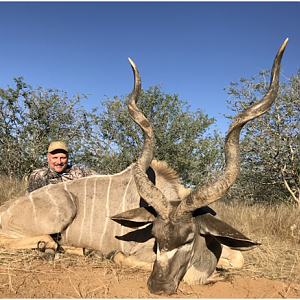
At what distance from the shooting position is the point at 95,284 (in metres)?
2.23

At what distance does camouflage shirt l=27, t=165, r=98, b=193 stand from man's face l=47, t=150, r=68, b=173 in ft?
0.21

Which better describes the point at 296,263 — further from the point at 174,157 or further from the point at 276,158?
the point at 174,157

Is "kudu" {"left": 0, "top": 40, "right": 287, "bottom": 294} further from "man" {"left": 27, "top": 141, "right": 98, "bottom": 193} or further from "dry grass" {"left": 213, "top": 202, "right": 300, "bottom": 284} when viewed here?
"man" {"left": 27, "top": 141, "right": 98, "bottom": 193}

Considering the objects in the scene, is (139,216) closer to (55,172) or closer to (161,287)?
(161,287)

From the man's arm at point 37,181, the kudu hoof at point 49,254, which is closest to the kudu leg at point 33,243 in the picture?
the kudu hoof at point 49,254

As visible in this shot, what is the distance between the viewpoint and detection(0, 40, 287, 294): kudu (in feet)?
7.48

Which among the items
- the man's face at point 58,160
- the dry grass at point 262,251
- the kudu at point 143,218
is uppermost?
the man's face at point 58,160

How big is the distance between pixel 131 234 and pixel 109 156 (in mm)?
Result: 4236

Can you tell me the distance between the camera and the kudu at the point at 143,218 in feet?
7.48

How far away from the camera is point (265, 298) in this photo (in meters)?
2.12

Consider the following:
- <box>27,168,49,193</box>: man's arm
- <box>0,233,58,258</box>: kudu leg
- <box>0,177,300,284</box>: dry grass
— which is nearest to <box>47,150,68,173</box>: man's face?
<box>27,168,49,193</box>: man's arm

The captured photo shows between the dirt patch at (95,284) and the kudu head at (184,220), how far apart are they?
14 centimetres

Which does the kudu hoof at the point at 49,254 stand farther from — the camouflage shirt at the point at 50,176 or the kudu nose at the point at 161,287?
the camouflage shirt at the point at 50,176

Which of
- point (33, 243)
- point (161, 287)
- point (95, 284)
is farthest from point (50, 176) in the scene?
point (161, 287)
